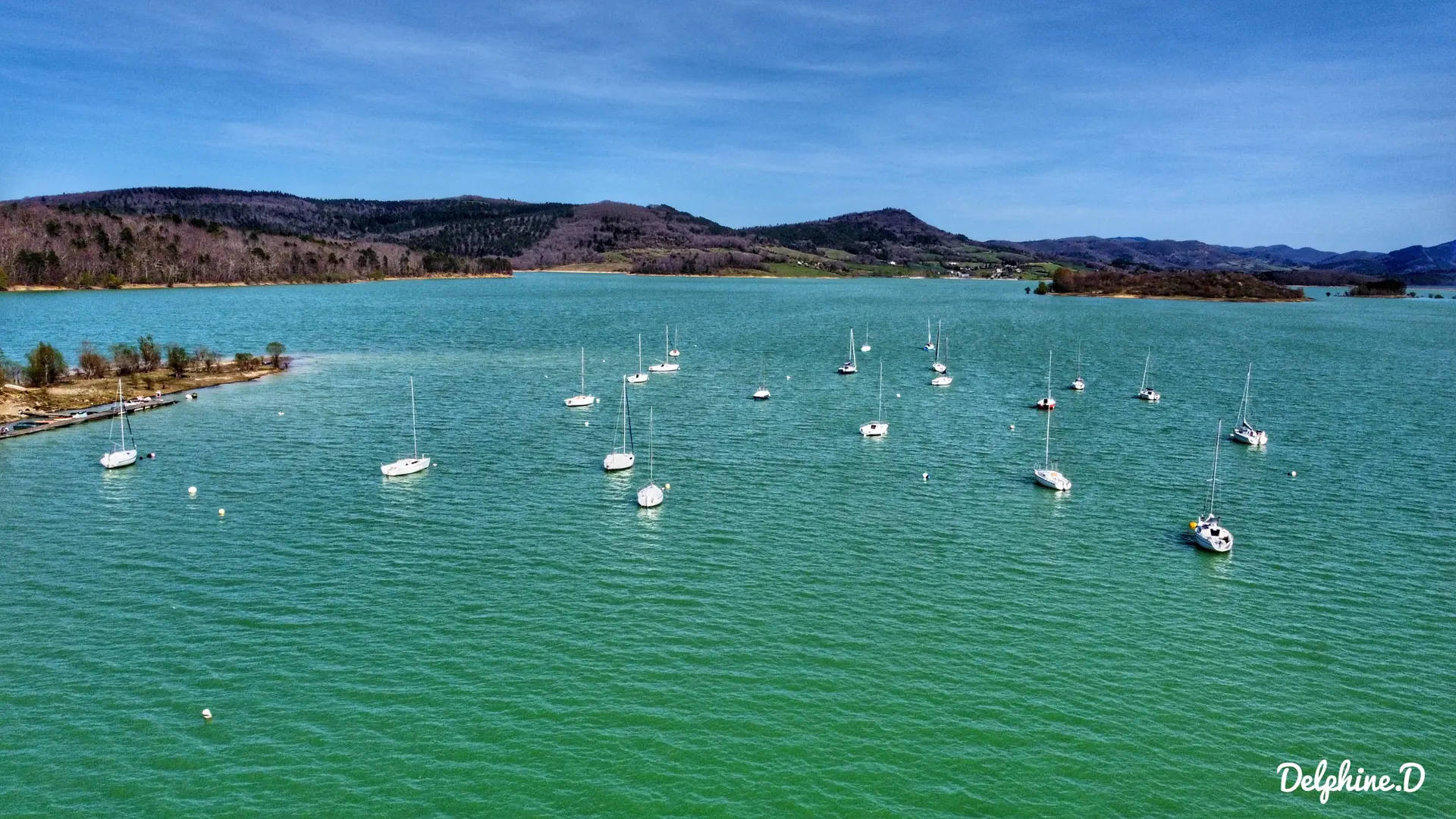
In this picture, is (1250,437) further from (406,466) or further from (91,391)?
(91,391)

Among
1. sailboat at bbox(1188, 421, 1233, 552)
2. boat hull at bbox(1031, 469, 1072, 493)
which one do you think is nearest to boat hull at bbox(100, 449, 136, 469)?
boat hull at bbox(1031, 469, 1072, 493)

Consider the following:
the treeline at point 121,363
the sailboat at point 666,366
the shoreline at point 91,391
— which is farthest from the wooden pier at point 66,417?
the sailboat at point 666,366

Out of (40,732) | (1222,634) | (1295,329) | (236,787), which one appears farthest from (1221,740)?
(1295,329)

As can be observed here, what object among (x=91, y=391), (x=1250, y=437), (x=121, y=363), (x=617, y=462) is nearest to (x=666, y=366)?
(x=617, y=462)

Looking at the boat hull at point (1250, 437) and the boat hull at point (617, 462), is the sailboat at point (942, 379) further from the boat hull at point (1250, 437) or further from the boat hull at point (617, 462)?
the boat hull at point (617, 462)

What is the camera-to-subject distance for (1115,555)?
148ft

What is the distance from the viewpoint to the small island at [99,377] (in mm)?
73438

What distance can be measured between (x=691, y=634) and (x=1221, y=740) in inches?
756

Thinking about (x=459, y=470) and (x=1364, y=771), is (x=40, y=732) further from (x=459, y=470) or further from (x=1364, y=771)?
(x=1364, y=771)

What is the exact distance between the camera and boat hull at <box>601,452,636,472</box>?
59062 millimetres

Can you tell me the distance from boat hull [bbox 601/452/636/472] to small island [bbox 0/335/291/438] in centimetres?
4802

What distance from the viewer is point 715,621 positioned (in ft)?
119

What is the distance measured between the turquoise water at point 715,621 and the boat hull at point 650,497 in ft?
2.14

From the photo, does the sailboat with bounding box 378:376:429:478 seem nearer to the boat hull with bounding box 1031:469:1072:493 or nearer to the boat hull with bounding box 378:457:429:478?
the boat hull with bounding box 378:457:429:478
